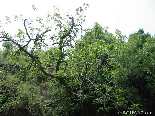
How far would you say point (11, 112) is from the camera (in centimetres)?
589

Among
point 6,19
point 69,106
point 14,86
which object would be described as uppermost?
point 6,19

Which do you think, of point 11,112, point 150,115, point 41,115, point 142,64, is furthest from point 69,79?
point 150,115

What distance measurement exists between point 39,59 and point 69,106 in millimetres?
2364

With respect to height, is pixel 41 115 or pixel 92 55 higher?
pixel 92 55

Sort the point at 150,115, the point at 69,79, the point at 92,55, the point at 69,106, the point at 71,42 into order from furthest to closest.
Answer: the point at 71,42 < the point at 150,115 < the point at 69,106 < the point at 69,79 < the point at 92,55

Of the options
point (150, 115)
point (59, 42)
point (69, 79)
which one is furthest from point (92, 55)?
point (150, 115)

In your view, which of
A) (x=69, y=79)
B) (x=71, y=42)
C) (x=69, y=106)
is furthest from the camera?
(x=71, y=42)

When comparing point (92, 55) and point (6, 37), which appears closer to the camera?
point (92, 55)

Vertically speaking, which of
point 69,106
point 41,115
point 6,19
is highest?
point 6,19

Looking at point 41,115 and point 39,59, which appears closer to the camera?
point 41,115

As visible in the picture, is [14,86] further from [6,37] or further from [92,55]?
[92,55]

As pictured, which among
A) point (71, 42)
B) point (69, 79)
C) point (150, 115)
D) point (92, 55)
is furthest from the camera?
point (71, 42)

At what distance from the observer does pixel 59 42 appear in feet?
22.3

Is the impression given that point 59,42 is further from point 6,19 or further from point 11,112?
point 11,112
